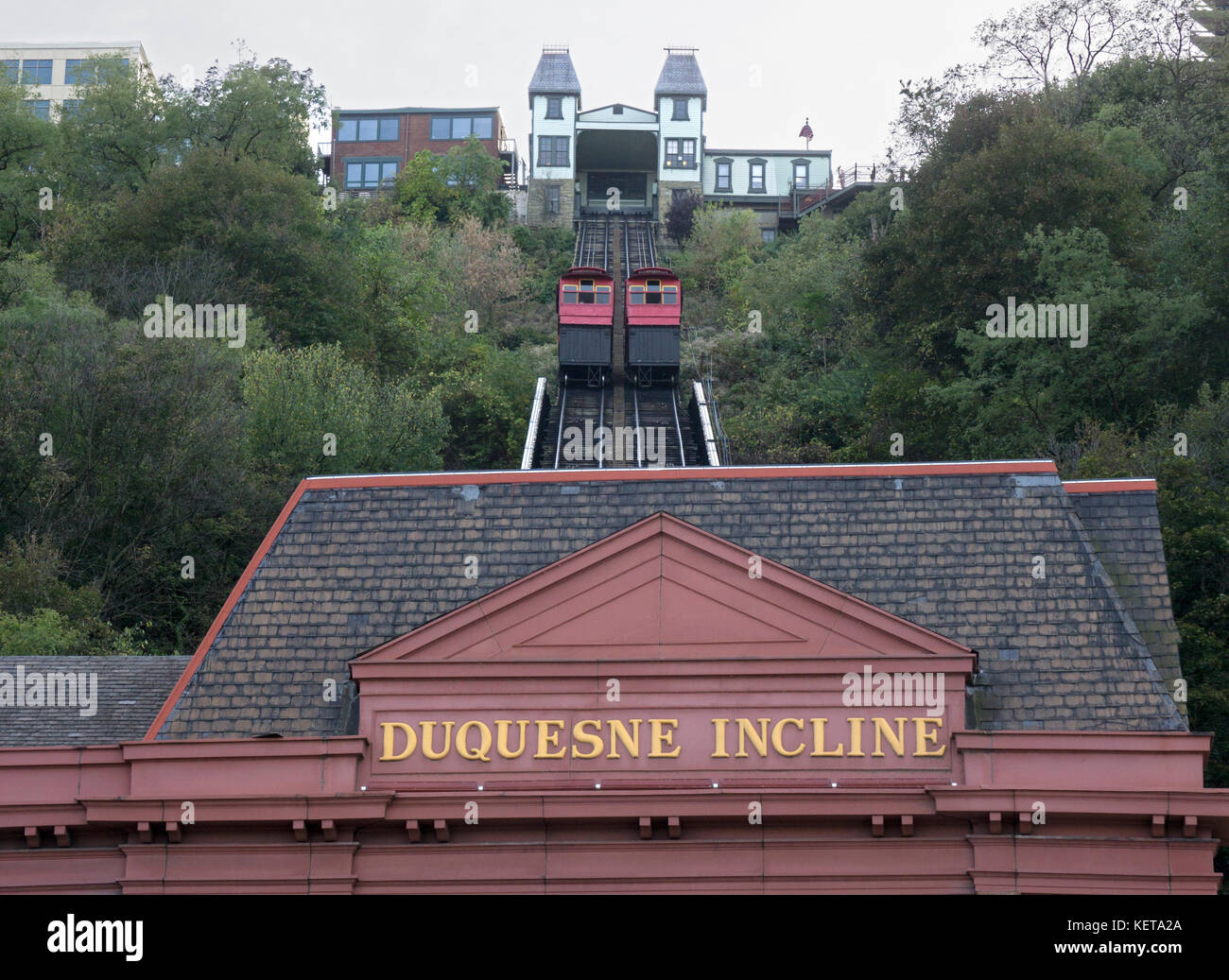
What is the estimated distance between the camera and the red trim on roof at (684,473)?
23969mm

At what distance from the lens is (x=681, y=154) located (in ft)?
335

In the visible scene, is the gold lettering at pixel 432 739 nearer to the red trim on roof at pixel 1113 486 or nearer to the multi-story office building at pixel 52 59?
the red trim on roof at pixel 1113 486

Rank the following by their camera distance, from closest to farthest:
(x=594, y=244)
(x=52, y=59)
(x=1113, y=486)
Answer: (x=1113, y=486) < (x=594, y=244) < (x=52, y=59)

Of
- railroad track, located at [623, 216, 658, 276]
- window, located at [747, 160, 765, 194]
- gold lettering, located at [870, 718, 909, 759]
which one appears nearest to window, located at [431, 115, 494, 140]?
railroad track, located at [623, 216, 658, 276]

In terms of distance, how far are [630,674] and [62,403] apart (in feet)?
77.0

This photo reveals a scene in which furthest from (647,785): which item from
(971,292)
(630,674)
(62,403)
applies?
(971,292)

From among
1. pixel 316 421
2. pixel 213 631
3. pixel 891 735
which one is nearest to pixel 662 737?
pixel 891 735

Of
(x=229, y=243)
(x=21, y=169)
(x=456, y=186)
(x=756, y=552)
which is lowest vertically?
(x=756, y=552)

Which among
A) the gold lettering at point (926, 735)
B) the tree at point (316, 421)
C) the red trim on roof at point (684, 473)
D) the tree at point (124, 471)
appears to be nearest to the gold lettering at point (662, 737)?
the gold lettering at point (926, 735)

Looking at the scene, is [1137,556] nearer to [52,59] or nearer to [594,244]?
[594,244]

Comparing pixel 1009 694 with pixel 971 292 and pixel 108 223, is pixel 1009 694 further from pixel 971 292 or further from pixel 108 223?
pixel 108 223

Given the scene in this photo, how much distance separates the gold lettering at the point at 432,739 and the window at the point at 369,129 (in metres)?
86.8

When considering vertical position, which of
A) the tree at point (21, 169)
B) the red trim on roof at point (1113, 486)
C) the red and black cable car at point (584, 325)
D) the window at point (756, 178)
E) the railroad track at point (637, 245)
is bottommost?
the red trim on roof at point (1113, 486)

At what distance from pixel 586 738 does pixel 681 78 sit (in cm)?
8690
